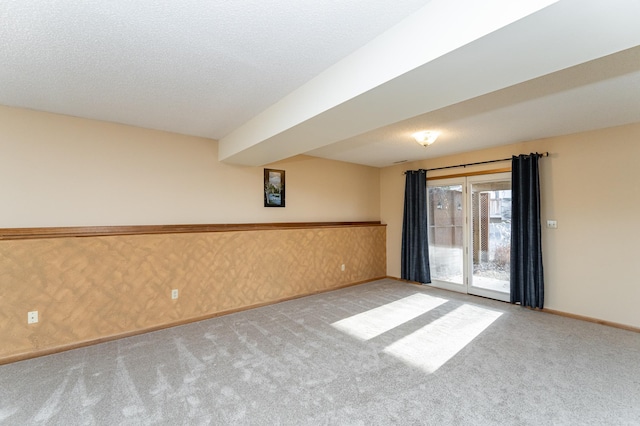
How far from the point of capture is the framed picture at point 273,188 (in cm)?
450

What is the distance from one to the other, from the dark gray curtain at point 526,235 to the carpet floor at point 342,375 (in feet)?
1.64

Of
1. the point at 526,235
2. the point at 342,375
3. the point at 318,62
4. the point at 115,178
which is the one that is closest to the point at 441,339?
the point at 342,375

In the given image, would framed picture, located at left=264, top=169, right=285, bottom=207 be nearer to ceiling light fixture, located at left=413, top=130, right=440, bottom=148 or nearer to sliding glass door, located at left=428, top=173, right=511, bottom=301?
ceiling light fixture, located at left=413, top=130, right=440, bottom=148

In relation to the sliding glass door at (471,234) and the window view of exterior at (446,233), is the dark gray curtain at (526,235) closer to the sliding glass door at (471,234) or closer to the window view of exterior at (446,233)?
the sliding glass door at (471,234)

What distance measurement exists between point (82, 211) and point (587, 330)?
5988 mm

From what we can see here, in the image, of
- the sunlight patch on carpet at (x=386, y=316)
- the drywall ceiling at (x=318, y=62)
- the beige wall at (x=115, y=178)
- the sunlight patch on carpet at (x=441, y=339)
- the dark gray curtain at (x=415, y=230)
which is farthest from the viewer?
the dark gray curtain at (x=415, y=230)

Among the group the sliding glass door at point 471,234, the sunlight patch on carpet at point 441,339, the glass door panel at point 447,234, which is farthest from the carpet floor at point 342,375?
the glass door panel at point 447,234

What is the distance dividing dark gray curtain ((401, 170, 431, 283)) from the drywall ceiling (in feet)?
7.52

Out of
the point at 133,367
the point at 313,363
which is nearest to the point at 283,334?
the point at 313,363

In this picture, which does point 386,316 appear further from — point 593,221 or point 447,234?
point 593,221

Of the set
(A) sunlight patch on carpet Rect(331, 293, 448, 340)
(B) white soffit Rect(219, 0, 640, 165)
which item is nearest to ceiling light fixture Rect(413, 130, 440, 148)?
(B) white soffit Rect(219, 0, 640, 165)

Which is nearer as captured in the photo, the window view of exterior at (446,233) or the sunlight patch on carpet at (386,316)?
the sunlight patch on carpet at (386,316)

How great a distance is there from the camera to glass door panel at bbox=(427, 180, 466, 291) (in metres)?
5.04

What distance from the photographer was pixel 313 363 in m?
2.56
